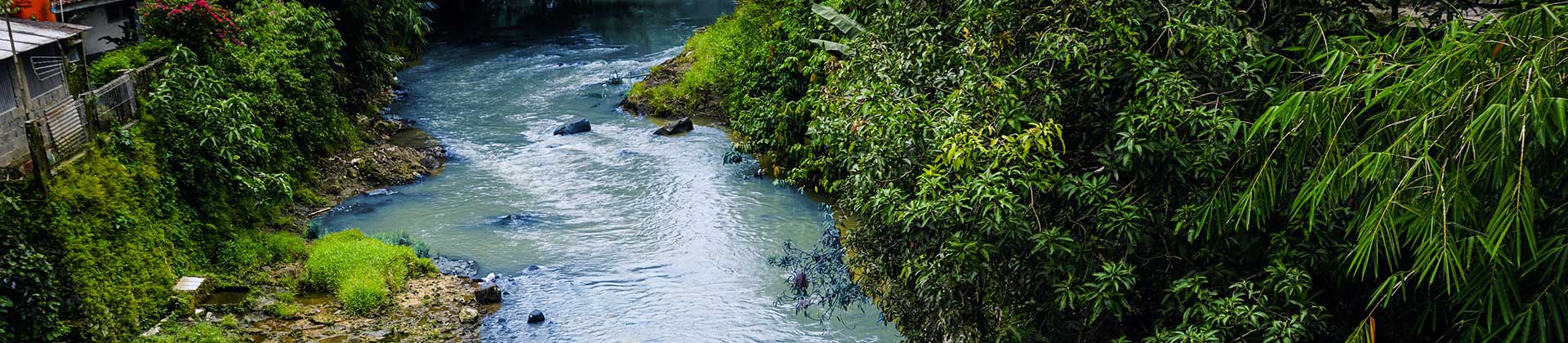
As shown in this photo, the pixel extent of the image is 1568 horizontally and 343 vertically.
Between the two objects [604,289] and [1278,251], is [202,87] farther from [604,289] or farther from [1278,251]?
[1278,251]

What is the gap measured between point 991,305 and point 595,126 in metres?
16.5

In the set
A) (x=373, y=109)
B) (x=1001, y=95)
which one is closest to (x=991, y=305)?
(x=1001, y=95)

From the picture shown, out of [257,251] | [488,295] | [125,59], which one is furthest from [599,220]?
[125,59]

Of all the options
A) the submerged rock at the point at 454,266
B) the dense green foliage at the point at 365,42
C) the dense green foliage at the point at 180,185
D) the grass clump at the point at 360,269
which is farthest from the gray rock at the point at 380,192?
the dense green foliage at the point at 365,42

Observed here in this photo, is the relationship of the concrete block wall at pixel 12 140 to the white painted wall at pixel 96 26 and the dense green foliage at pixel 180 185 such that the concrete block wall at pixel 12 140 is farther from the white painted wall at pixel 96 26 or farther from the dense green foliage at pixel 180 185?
the white painted wall at pixel 96 26

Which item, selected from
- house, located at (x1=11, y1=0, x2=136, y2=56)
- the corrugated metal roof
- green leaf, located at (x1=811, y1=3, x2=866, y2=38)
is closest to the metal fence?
the corrugated metal roof

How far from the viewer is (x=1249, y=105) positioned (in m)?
6.33

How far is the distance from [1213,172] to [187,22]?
1396cm

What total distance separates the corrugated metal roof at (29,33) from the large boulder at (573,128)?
33.5 ft

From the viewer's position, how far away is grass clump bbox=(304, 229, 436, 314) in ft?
42.7

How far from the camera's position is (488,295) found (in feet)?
43.8

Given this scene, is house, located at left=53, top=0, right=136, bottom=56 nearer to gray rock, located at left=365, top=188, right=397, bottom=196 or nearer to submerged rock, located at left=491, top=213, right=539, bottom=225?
gray rock, located at left=365, top=188, right=397, bottom=196

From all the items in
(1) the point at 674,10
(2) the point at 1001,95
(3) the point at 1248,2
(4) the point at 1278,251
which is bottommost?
(1) the point at 674,10

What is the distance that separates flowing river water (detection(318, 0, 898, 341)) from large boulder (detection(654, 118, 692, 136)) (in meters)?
0.23
